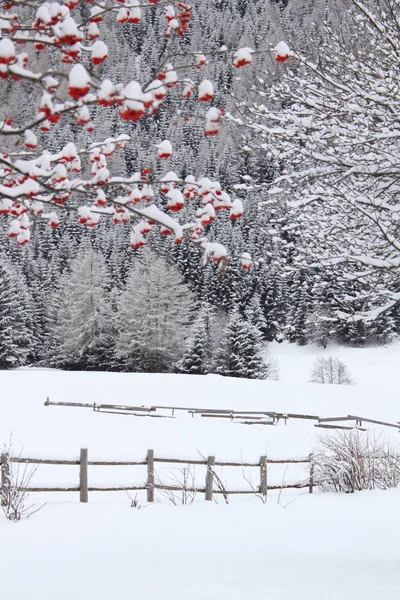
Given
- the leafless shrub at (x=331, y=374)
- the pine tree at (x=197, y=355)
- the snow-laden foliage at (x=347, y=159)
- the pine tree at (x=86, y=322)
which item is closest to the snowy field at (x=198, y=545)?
the snow-laden foliage at (x=347, y=159)

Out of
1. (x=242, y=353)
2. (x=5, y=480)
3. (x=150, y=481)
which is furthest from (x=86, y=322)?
(x=5, y=480)

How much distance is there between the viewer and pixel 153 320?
150 feet

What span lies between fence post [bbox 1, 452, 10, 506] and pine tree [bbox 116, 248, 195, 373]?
35323mm

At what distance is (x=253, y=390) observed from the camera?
101 feet

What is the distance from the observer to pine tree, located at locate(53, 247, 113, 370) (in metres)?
47.7

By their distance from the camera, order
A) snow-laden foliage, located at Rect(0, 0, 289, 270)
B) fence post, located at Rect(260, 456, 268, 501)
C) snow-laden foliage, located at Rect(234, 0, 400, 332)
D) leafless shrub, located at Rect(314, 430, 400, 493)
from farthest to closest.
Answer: leafless shrub, located at Rect(314, 430, 400, 493)
fence post, located at Rect(260, 456, 268, 501)
snow-laden foliage, located at Rect(234, 0, 400, 332)
snow-laden foliage, located at Rect(0, 0, 289, 270)

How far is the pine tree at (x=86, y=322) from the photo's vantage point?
47719 mm

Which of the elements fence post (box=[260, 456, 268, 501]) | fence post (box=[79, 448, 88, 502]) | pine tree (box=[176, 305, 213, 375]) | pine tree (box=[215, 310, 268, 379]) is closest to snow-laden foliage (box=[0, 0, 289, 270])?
fence post (box=[79, 448, 88, 502])

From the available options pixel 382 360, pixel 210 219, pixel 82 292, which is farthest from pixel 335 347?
pixel 210 219

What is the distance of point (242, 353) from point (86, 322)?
49.2 feet

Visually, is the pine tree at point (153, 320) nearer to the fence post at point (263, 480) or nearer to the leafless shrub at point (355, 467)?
the leafless shrub at point (355, 467)

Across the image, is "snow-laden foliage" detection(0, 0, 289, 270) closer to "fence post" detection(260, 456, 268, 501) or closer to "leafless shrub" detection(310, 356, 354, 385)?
"fence post" detection(260, 456, 268, 501)

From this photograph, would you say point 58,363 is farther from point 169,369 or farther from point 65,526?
point 65,526

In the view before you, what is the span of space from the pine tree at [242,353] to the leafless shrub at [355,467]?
96.7 ft
